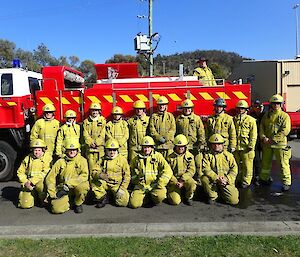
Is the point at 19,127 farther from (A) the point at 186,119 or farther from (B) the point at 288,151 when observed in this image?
(B) the point at 288,151

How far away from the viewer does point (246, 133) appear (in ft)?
23.0

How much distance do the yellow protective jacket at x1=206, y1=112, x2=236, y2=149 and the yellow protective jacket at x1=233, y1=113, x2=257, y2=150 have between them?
0.53ft

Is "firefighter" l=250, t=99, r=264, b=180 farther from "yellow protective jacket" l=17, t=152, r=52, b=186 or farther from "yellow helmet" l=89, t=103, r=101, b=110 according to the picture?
"yellow protective jacket" l=17, t=152, r=52, b=186

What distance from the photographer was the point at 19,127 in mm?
7648

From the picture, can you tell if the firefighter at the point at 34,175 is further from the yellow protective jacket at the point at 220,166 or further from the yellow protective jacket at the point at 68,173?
the yellow protective jacket at the point at 220,166

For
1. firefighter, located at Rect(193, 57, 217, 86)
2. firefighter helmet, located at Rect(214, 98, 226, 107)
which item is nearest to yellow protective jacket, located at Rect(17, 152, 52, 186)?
firefighter helmet, located at Rect(214, 98, 226, 107)

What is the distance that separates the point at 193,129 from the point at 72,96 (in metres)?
2.43

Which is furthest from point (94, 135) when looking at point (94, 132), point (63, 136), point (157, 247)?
point (157, 247)

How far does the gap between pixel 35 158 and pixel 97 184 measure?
1174mm

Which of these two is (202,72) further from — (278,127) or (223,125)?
(278,127)

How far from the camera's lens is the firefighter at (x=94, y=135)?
694 cm

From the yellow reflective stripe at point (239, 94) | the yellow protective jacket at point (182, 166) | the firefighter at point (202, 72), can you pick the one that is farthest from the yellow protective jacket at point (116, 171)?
the firefighter at point (202, 72)

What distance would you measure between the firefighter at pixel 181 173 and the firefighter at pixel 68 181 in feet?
4.57

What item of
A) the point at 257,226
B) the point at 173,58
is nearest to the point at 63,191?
the point at 257,226
